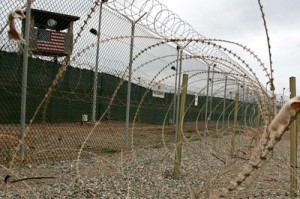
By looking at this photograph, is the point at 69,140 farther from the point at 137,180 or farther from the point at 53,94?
the point at 137,180

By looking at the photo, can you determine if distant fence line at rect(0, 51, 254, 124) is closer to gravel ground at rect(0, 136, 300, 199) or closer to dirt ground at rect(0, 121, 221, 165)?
dirt ground at rect(0, 121, 221, 165)

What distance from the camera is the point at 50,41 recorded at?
34.2 ft

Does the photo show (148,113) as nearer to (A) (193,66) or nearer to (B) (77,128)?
(A) (193,66)

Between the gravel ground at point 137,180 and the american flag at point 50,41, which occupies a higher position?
the american flag at point 50,41

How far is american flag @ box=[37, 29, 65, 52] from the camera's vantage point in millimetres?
9170

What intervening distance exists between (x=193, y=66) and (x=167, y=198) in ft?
28.4

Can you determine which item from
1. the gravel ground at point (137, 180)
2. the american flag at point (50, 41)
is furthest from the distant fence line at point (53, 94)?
the gravel ground at point (137, 180)

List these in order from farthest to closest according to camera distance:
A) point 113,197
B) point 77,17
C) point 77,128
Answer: point 77,128, point 77,17, point 113,197

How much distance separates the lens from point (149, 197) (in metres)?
4.59

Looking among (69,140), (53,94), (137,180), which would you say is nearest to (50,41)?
(53,94)

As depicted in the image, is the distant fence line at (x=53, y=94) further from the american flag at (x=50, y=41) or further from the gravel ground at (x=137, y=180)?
the gravel ground at (x=137, y=180)

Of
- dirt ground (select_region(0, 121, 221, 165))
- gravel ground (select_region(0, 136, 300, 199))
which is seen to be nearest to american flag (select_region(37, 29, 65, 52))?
dirt ground (select_region(0, 121, 221, 165))

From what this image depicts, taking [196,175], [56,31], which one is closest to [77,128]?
[196,175]

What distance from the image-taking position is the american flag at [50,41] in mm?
9170
